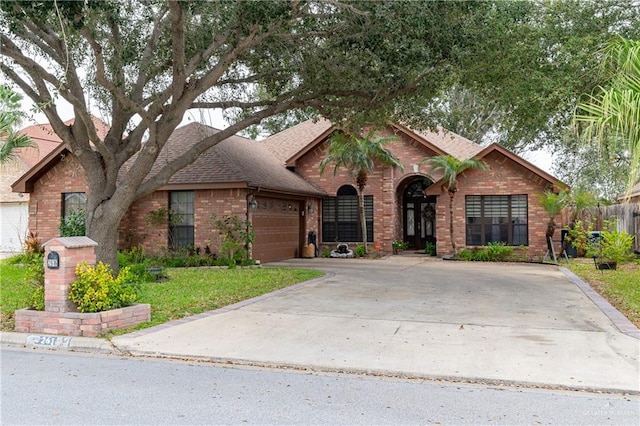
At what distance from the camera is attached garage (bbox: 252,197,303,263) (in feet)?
61.6

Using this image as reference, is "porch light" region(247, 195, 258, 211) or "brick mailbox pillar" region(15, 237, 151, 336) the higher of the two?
"porch light" region(247, 195, 258, 211)

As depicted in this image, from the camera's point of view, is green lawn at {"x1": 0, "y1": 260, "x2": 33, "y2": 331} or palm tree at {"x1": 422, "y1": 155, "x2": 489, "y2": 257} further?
palm tree at {"x1": 422, "y1": 155, "x2": 489, "y2": 257}

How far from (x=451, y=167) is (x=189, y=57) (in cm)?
1112

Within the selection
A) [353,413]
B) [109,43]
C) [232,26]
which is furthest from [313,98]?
[353,413]

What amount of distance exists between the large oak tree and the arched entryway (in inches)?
428

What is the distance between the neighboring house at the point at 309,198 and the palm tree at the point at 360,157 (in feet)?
2.31

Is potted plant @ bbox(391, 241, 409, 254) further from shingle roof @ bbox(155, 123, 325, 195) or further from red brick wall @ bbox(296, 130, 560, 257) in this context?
shingle roof @ bbox(155, 123, 325, 195)

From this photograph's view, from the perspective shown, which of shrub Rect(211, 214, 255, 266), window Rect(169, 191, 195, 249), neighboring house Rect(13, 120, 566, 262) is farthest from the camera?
window Rect(169, 191, 195, 249)

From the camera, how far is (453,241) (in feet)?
70.9

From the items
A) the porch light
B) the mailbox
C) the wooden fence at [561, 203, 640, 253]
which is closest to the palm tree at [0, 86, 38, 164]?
the mailbox

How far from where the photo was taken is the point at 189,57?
13.5 meters

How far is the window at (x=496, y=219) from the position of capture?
21125mm

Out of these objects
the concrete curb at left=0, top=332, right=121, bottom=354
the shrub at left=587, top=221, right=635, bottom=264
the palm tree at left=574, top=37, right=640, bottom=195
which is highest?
the palm tree at left=574, top=37, right=640, bottom=195

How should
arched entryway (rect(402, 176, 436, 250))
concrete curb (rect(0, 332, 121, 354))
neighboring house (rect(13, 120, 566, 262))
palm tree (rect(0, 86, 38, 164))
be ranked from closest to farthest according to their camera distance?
concrete curb (rect(0, 332, 121, 354))
palm tree (rect(0, 86, 38, 164))
neighboring house (rect(13, 120, 566, 262))
arched entryway (rect(402, 176, 436, 250))
